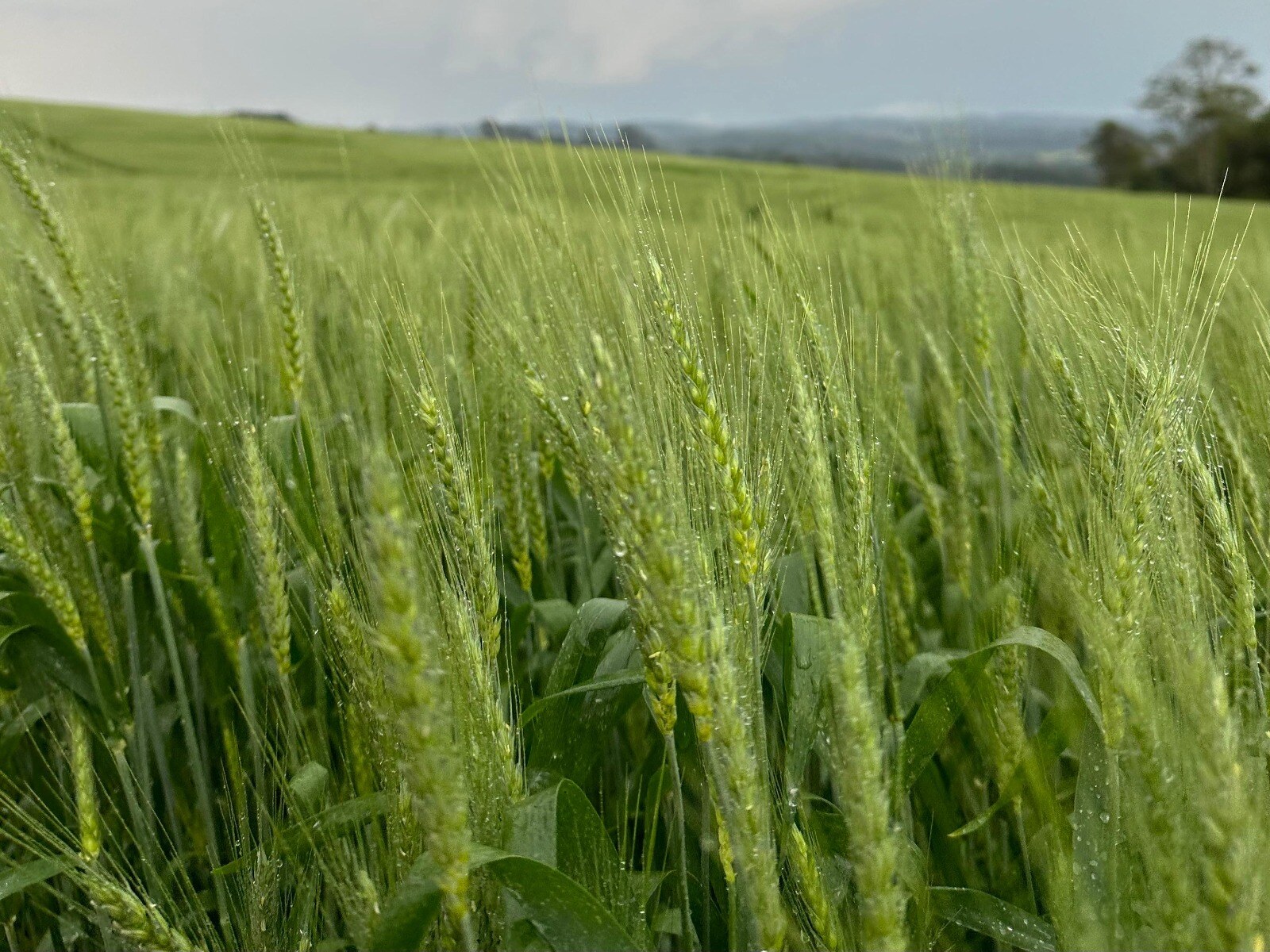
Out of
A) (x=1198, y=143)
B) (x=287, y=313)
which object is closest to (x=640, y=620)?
(x=287, y=313)

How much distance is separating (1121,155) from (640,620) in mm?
44575

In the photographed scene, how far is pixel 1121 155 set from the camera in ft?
126

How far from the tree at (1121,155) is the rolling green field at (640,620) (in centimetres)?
4127

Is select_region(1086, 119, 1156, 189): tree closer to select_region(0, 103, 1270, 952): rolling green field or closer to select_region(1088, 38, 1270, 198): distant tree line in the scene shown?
select_region(1088, 38, 1270, 198): distant tree line

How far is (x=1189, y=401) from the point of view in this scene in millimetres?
1221

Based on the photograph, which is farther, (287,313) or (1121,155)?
(1121,155)

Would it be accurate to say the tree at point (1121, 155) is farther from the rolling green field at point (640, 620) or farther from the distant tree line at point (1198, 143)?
the rolling green field at point (640, 620)

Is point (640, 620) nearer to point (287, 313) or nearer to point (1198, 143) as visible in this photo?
point (287, 313)

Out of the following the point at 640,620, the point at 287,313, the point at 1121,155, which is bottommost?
the point at 640,620

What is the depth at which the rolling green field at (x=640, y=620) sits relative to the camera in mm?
782

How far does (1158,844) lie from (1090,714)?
1.26ft

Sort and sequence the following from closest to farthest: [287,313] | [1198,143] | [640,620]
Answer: [640,620] < [287,313] < [1198,143]

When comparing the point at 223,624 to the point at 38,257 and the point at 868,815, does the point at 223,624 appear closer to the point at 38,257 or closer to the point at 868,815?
the point at 38,257

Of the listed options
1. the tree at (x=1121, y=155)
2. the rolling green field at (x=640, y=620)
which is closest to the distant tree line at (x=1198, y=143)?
the tree at (x=1121, y=155)
